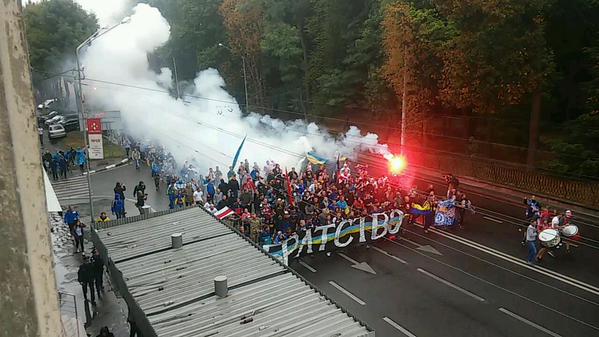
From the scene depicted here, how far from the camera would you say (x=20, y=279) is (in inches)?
104

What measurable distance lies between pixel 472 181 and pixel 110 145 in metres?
26.4

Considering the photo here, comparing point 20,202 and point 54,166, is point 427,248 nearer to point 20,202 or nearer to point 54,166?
point 20,202

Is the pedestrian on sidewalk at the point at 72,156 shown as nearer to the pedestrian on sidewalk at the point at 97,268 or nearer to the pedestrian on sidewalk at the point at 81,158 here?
the pedestrian on sidewalk at the point at 81,158

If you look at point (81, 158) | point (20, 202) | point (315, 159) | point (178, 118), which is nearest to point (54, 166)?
point (81, 158)

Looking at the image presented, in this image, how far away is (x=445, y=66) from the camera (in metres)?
27.8

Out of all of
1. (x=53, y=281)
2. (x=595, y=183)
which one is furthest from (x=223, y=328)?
(x=595, y=183)

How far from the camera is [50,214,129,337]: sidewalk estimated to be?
11.5 metres

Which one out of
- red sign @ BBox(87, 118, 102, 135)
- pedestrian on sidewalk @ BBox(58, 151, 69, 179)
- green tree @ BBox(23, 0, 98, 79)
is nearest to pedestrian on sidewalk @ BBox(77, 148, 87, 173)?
pedestrian on sidewalk @ BBox(58, 151, 69, 179)

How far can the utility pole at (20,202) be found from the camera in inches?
101

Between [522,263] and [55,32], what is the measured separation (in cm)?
4997

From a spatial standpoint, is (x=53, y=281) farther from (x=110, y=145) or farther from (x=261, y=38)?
(x=261, y=38)

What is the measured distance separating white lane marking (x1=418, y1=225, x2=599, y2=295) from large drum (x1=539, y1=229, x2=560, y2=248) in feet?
2.40

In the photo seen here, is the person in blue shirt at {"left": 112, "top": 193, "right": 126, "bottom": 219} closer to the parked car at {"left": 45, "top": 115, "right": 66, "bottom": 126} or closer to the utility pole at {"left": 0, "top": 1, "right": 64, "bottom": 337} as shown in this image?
the utility pole at {"left": 0, "top": 1, "right": 64, "bottom": 337}

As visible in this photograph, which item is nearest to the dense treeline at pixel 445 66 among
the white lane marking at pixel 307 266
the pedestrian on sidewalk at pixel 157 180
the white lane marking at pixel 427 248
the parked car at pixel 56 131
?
the white lane marking at pixel 427 248
